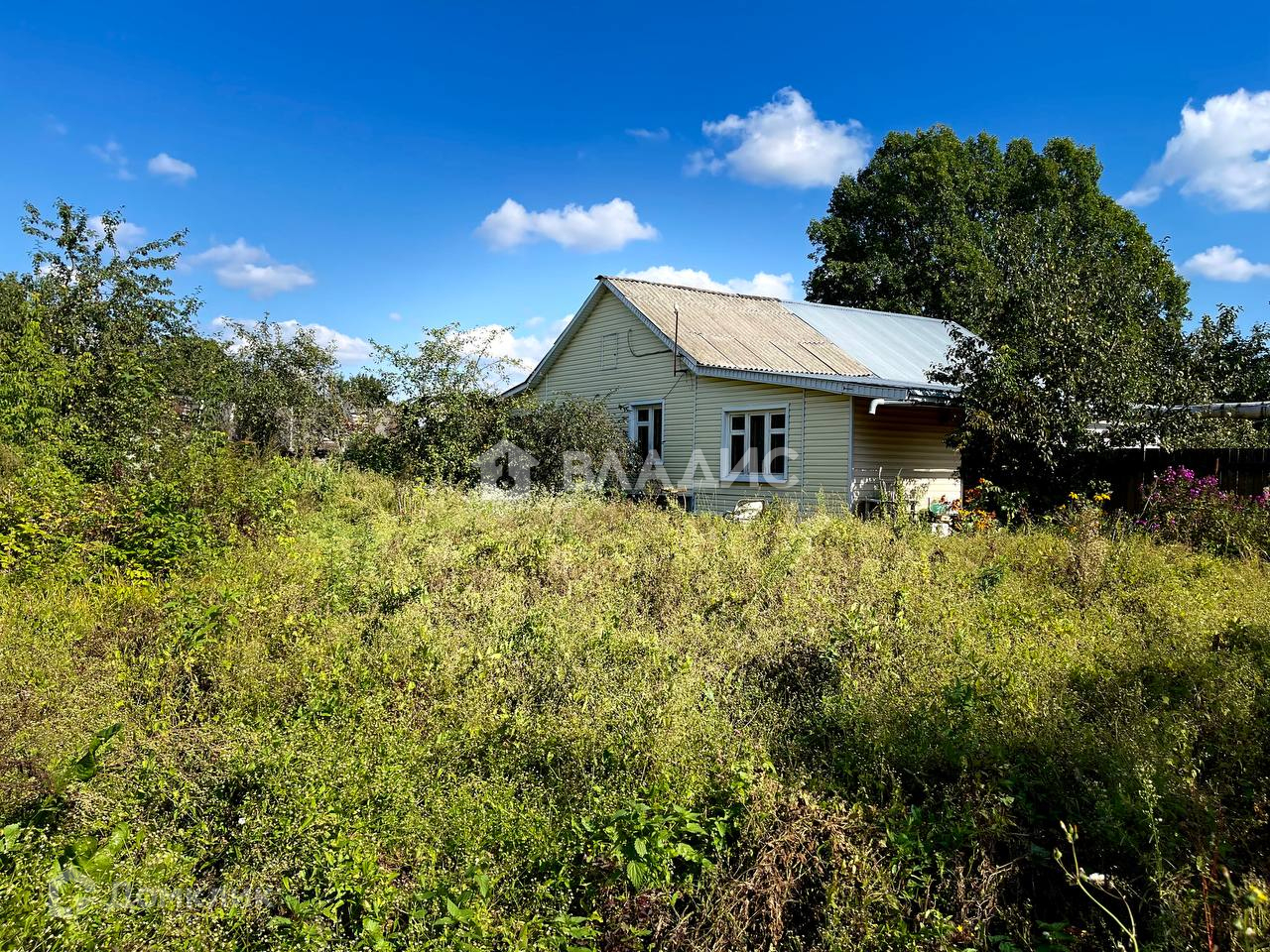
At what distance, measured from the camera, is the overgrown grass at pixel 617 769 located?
9.57 ft

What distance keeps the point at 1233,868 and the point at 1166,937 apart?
637mm

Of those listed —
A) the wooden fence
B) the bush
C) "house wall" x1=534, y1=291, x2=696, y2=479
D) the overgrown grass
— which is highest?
"house wall" x1=534, y1=291, x2=696, y2=479

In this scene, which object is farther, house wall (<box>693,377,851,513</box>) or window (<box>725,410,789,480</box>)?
window (<box>725,410,789,480</box>)

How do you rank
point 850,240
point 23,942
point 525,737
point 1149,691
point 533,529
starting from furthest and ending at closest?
point 850,240 < point 533,529 < point 1149,691 < point 525,737 < point 23,942

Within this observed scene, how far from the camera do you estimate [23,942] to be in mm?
2537

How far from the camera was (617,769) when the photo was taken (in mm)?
3742

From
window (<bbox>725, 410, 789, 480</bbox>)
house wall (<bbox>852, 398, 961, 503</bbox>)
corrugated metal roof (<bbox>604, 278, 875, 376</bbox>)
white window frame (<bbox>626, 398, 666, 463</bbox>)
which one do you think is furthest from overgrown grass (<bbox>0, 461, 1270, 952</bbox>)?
white window frame (<bbox>626, 398, 666, 463</bbox>)

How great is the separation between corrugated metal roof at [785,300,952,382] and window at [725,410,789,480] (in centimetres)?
245

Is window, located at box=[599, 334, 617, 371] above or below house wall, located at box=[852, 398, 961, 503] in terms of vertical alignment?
above

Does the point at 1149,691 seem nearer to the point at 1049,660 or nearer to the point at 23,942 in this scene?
the point at 1049,660

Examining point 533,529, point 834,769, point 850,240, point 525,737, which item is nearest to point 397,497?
point 533,529

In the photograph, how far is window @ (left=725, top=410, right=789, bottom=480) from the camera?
14672 millimetres

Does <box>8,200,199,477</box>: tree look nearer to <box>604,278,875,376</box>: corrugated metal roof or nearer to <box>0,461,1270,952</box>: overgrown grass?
<box>0,461,1270,952</box>: overgrown grass

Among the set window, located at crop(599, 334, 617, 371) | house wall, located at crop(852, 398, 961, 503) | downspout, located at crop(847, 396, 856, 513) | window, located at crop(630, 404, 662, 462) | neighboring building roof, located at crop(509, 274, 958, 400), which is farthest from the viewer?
window, located at crop(599, 334, 617, 371)
